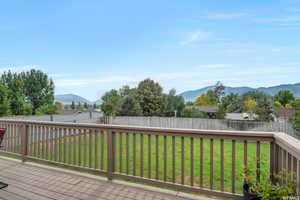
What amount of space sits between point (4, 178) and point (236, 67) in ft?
51.0

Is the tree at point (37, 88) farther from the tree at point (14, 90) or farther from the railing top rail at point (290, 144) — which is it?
the railing top rail at point (290, 144)

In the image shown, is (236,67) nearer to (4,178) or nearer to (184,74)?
(184,74)

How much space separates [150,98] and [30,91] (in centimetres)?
1532

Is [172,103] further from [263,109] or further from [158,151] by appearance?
[158,151]

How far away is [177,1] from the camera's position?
5.95m

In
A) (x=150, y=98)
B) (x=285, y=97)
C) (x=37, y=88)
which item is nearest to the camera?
(x=150, y=98)

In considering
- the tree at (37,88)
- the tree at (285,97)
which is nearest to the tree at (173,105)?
the tree at (37,88)

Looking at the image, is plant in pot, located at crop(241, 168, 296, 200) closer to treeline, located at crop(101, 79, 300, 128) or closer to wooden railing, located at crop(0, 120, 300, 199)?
wooden railing, located at crop(0, 120, 300, 199)

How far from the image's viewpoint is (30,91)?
71.6 ft

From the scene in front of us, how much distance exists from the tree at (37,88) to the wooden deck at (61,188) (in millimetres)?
22778

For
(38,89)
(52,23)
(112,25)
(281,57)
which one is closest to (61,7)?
(52,23)

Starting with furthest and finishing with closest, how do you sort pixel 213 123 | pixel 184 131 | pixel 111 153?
pixel 213 123 → pixel 111 153 → pixel 184 131

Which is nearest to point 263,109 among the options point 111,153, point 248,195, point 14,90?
point 248,195

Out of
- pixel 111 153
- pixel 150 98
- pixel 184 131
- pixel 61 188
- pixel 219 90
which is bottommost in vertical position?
pixel 61 188
